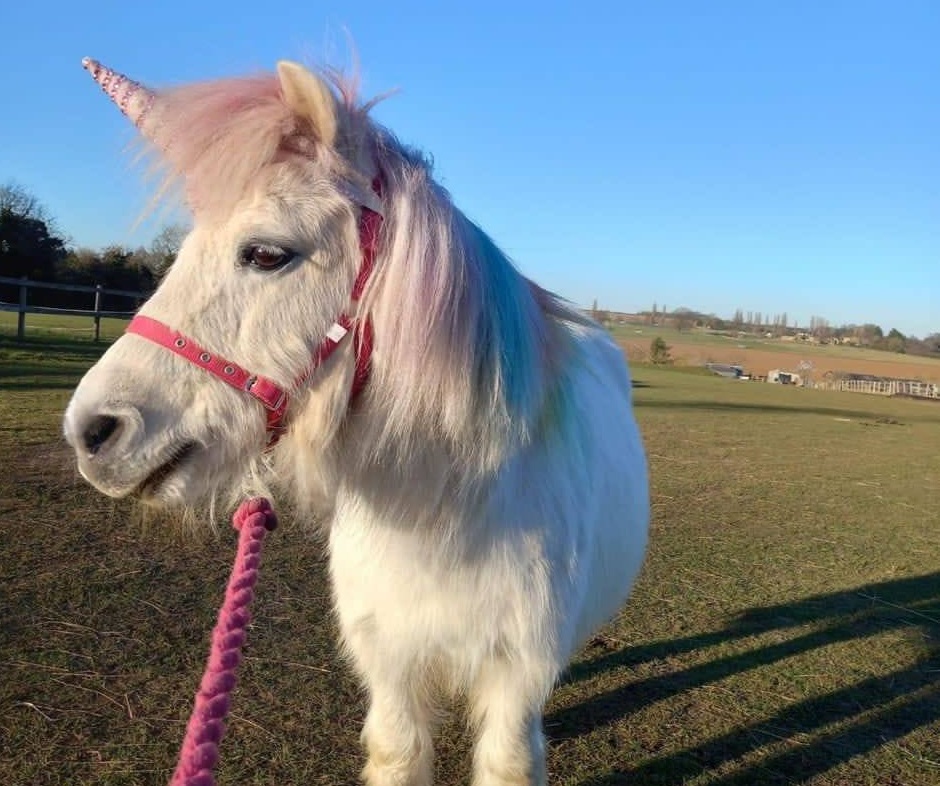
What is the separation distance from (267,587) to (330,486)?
292 cm

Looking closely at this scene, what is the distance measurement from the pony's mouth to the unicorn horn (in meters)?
0.71

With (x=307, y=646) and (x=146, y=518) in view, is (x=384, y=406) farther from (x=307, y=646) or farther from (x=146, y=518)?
(x=307, y=646)

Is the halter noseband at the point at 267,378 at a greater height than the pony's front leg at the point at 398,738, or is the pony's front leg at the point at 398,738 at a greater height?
the halter noseband at the point at 267,378

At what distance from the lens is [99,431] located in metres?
1.37

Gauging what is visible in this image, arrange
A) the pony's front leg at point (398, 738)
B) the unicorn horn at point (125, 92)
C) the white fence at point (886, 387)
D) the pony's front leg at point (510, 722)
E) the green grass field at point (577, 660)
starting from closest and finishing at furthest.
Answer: the unicorn horn at point (125, 92)
the pony's front leg at point (510, 722)
the pony's front leg at point (398, 738)
the green grass field at point (577, 660)
the white fence at point (886, 387)

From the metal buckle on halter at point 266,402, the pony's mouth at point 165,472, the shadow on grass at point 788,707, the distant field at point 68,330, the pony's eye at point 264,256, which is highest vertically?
the pony's eye at point 264,256

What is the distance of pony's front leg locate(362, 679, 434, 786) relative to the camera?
2.26 meters

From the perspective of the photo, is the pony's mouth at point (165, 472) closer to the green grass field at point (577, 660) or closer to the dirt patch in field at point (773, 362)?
the green grass field at point (577, 660)

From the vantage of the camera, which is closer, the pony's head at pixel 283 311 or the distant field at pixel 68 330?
the pony's head at pixel 283 311

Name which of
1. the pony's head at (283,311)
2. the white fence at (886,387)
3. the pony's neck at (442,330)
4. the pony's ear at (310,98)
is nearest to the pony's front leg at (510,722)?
the pony's neck at (442,330)

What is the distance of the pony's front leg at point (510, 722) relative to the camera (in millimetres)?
2061

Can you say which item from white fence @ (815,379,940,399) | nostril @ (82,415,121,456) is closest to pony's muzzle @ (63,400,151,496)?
nostril @ (82,415,121,456)

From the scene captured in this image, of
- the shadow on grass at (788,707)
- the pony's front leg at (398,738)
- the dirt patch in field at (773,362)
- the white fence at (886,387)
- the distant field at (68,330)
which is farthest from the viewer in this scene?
the dirt patch in field at (773,362)

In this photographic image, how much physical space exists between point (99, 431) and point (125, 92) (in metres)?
0.76
